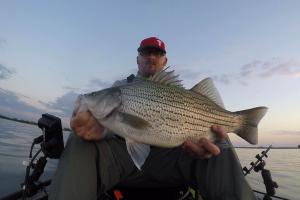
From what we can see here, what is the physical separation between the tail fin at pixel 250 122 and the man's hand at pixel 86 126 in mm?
1681

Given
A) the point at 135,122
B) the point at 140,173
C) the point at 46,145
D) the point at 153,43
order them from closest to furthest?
the point at 135,122
the point at 46,145
the point at 140,173
the point at 153,43

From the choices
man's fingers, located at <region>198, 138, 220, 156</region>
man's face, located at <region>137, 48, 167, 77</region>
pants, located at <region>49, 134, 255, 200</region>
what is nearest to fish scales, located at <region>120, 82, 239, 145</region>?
man's fingers, located at <region>198, 138, 220, 156</region>

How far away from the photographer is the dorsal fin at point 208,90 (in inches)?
153

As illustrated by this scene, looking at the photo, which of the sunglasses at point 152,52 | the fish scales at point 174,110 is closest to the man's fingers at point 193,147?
the fish scales at point 174,110

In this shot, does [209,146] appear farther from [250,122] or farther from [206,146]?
[250,122]

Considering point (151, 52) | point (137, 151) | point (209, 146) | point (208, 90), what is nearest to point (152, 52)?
point (151, 52)

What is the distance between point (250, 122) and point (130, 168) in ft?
5.85

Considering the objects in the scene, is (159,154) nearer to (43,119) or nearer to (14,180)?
(43,119)

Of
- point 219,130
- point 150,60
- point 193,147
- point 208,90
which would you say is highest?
point 150,60

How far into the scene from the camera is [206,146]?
3.70m

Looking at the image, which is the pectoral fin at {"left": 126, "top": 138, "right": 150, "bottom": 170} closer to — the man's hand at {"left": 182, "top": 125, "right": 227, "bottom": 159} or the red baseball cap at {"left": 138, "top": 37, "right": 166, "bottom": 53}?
the man's hand at {"left": 182, "top": 125, "right": 227, "bottom": 159}

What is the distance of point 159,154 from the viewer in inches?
184

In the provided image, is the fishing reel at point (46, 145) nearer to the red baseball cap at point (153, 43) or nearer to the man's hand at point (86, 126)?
the man's hand at point (86, 126)

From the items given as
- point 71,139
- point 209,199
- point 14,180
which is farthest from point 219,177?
point 14,180
